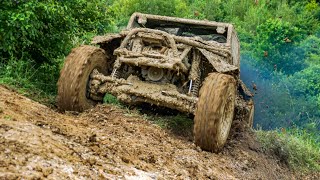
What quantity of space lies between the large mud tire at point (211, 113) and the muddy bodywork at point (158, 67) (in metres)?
0.39

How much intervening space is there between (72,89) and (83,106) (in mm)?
328

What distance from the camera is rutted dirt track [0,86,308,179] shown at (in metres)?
3.30

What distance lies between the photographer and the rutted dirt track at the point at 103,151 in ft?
10.8

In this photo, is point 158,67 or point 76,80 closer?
point 76,80

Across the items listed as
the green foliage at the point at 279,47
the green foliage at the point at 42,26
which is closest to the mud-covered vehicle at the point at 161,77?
the green foliage at the point at 42,26

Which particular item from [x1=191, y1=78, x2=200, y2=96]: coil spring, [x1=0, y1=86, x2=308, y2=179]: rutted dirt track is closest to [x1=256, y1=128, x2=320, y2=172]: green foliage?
[x1=0, y1=86, x2=308, y2=179]: rutted dirt track

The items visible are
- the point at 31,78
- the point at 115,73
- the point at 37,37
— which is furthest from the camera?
the point at 37,37

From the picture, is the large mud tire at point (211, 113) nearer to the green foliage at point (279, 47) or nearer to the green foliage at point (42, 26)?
the green foliage at point (42, 26)

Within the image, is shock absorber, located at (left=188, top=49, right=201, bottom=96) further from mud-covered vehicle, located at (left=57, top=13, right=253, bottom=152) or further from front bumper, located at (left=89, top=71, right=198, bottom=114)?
front bumper, located at (left=89, top=71, right=198, bottom=114)

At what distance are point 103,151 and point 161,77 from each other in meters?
2.82

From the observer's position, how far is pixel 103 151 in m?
4.05

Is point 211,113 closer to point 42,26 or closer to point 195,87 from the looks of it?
point 195,87

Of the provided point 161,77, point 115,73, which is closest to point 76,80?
point 115,73

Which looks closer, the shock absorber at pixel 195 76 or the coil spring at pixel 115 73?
the shock absorber at pixel 195 76
